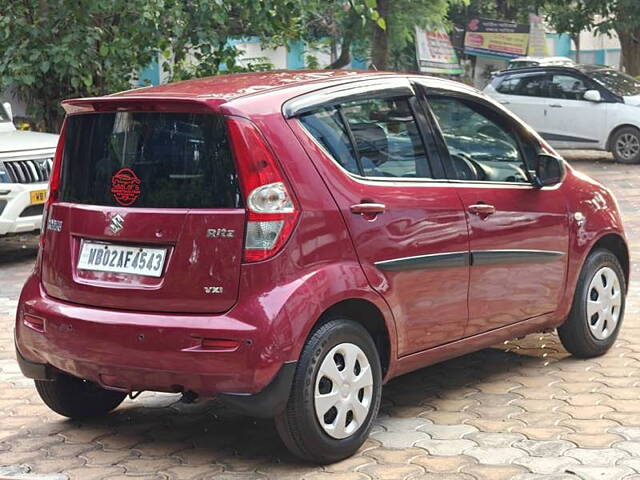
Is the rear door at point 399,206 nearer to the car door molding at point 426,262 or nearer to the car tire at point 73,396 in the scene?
the car door molding at point 426,262

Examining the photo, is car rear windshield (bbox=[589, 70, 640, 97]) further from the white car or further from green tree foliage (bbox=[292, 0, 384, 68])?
the white car

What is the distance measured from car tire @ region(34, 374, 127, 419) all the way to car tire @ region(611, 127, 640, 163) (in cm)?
1506

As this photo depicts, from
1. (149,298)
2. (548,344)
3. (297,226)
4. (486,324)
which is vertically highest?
(297,226)

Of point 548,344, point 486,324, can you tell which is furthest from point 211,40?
point 486,324

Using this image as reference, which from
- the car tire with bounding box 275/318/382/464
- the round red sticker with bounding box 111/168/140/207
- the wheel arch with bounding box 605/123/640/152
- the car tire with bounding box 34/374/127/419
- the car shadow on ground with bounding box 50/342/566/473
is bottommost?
the wheel arch with bounding box 605/123/640/152

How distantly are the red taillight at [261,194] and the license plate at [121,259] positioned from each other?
1.38 ft

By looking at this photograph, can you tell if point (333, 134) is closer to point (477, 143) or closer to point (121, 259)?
point (121, 259)

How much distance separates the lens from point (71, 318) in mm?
5031

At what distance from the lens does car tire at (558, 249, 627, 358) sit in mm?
6566

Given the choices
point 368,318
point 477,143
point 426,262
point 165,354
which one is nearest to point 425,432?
point 368,318

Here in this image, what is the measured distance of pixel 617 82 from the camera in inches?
790

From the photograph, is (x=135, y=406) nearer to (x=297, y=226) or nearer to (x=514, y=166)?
(x=297, y=226)

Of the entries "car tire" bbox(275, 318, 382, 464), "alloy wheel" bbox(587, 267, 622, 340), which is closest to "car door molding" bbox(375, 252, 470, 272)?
"car tire" bbox(275, 318, 382, 464)

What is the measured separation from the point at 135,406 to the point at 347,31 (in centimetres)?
1987
